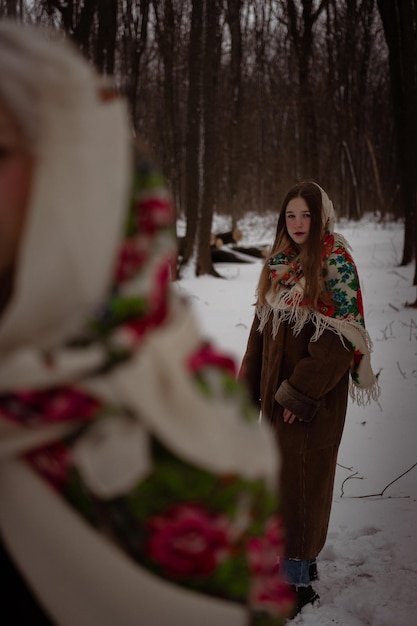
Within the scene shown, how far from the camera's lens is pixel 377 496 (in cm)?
362

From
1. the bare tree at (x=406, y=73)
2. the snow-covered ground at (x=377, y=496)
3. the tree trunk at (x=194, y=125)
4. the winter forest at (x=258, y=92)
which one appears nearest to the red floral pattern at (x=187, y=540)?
the snow-covered ground at (x=377, y=496)

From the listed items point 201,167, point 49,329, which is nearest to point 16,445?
point 49,329

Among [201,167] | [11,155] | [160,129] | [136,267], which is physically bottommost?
[136,267]

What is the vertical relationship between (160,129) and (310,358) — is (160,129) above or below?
above

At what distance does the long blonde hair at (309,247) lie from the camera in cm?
256

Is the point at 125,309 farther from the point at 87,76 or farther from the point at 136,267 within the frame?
the point at 87,76

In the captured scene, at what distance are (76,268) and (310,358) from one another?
1862 mm

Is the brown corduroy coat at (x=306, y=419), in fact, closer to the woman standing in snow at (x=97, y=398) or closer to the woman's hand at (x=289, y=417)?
the woman's hand at (x=289, y=417)

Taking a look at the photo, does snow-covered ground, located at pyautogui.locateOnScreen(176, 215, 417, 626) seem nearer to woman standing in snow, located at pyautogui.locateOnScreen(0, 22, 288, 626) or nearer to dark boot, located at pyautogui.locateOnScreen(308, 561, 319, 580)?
dark boot, located at pyautogui.locateOnScreen(308, 561, 319, 580)

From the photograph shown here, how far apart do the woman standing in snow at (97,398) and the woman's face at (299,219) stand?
6.08ft

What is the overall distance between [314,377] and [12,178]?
1.88 m

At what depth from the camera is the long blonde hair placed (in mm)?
2559

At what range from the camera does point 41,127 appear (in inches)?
32.6

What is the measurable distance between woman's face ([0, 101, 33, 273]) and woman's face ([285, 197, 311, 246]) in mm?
1957
